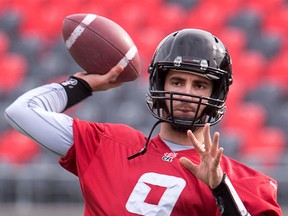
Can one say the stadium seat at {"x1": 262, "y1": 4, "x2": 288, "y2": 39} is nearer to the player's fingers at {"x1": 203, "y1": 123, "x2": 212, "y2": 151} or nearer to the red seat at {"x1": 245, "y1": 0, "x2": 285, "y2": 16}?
the red seat at {"x1": 245, "y1": 0, "x2": 285, "y2": 16}

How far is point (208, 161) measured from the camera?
2299 mm

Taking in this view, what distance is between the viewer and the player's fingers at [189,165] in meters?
2.36

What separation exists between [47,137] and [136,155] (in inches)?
12.1

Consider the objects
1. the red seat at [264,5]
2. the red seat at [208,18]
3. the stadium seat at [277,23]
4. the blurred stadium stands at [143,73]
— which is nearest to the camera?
the blurred stadium stands at [143,73]

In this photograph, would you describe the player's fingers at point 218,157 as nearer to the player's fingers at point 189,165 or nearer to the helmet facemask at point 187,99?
the player's fingers at point 189,165

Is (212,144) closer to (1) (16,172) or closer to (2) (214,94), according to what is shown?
(2) (214,94)

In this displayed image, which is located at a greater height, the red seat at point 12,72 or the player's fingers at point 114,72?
the player's fingers at point 114,72

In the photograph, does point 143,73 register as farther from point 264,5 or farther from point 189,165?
point 189,165

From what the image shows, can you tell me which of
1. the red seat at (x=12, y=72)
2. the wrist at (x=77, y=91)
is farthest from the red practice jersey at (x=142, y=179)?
the red seat at (x=12, y=72)

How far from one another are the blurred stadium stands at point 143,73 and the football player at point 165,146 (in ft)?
10.9

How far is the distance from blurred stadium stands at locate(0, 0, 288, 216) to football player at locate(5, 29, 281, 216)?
10.9 feet

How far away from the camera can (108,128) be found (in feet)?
9.00

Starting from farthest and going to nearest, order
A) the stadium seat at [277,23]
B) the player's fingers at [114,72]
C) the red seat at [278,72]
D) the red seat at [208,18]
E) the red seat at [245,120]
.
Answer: the red seat at [208,18], the stadium seat at [277,23], the red seat at [278,72], the red seat at [245,120], the player's fingers at [114,72]

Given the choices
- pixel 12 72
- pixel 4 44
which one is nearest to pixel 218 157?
pixel 12 72
